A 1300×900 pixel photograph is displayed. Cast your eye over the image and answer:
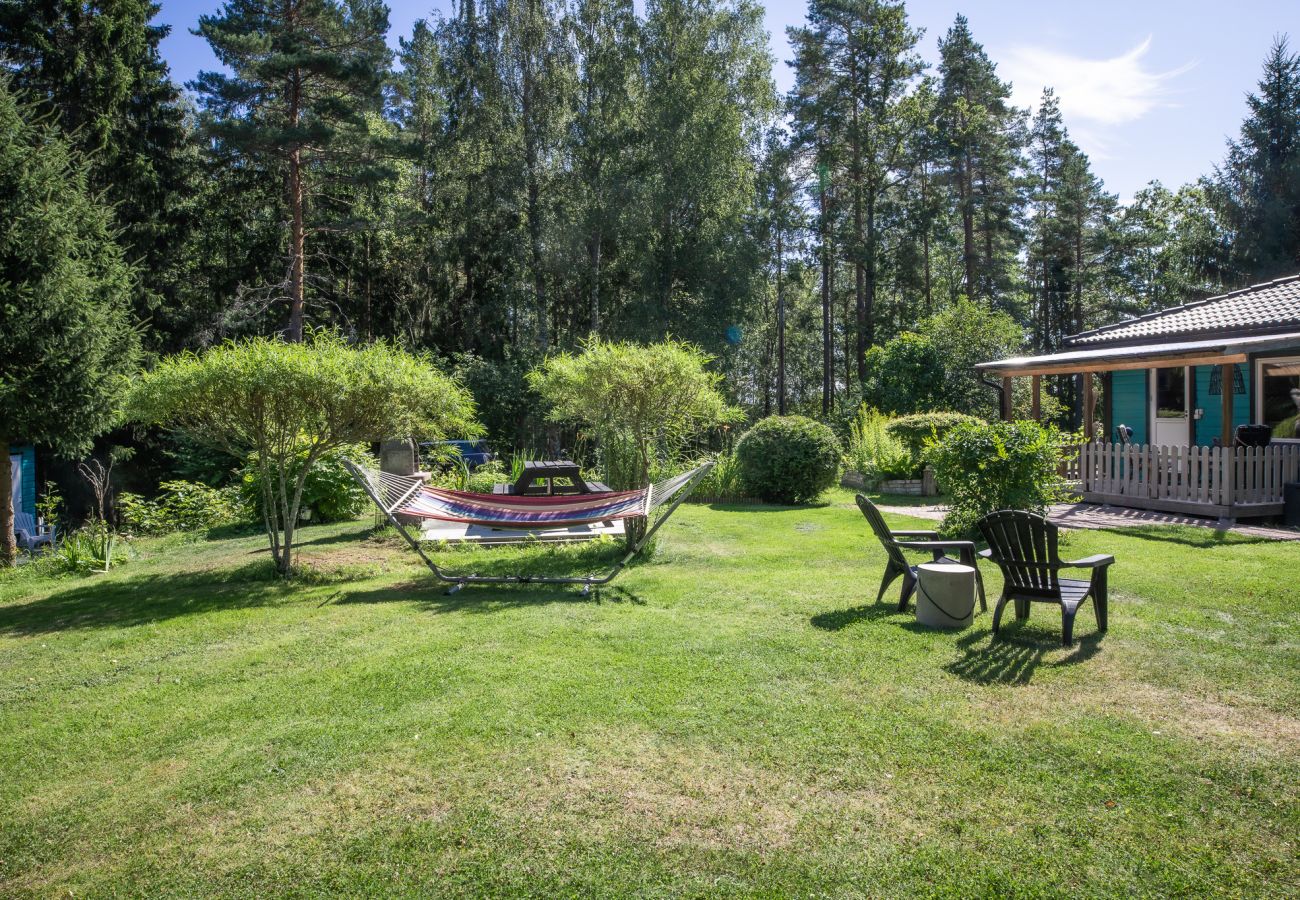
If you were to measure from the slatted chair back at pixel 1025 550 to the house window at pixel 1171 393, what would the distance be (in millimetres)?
11570

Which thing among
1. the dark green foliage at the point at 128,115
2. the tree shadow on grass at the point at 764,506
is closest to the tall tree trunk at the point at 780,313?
the tree shadow on grass at the point at 764,506

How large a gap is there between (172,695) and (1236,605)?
653cm

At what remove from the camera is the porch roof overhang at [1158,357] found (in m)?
9.61

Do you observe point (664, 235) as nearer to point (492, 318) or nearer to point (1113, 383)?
point (492, 318)

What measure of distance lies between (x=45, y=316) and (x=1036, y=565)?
31.7ft

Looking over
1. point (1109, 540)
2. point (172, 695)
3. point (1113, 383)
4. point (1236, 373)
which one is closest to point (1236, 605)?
point (1109, 540)

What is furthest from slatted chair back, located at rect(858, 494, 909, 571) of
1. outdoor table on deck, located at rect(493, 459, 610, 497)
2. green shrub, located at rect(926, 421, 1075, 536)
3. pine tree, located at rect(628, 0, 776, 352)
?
pine tree, located at rect(628, 0, 776, 352)

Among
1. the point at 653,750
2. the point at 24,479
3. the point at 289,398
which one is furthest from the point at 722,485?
the point at 24,479

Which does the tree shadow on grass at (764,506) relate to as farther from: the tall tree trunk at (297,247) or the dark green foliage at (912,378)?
the tall tree trunk at (297,247)

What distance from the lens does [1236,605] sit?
5.38 meters

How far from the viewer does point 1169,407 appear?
14312 mm

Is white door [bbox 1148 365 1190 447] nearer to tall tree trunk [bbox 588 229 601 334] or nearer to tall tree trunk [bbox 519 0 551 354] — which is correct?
tall tree trunk [bbox 588 229 601 334]

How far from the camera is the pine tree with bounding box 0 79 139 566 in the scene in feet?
27.2

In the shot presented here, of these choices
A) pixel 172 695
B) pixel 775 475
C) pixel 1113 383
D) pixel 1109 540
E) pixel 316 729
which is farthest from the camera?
pixel 1113 383
